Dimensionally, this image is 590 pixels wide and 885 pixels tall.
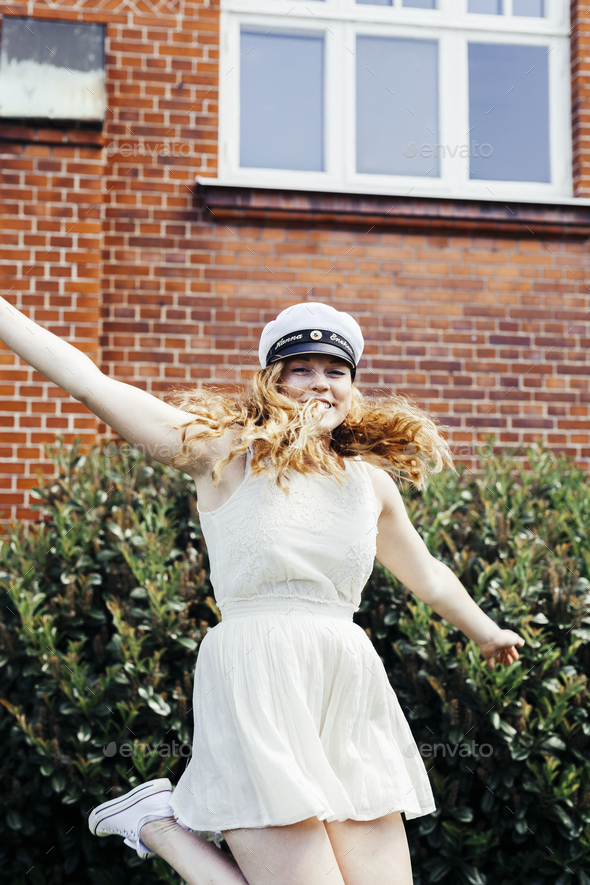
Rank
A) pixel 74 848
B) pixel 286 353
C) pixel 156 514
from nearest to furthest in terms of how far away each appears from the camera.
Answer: pixel 286 353
pixel 74 848
pixel 156 514

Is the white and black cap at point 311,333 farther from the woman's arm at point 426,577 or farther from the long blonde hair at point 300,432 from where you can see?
the woman's arm at point 426,577

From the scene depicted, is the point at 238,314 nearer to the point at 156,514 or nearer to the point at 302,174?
the point at 302,174

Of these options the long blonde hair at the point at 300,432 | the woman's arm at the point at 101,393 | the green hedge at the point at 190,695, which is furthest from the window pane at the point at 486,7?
the woman's arm at the point at 101,393

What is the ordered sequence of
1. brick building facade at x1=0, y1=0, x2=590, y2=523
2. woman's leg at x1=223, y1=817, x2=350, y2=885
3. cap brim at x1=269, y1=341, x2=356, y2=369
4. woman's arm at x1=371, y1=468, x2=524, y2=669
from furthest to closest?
brick building facade at x1=0, y1=0, x2=590, y2=523, woman's arm at x1=371, y1=468, x2=524, y2=669, cap brim at x1=269, y1=341, x2=356, y2=369, woman's leg at x1=223, y1=817, x2=350, y2=885

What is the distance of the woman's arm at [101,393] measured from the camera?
2.07 meters

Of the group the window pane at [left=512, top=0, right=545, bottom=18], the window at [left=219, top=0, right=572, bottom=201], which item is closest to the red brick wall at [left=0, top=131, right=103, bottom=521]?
the window at [left=219, top=0, right=572, bottom=201]

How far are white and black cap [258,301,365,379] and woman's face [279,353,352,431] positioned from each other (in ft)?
0.11

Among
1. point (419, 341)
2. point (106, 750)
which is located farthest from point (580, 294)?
point (106, 750)

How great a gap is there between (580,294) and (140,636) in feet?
12.1

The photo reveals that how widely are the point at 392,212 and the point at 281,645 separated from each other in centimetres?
385

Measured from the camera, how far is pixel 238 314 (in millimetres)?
5109

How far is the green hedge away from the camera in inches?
126

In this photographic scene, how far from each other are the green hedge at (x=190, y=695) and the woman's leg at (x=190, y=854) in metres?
1.00

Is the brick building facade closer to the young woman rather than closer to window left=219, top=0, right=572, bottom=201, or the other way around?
window left=219, top=0, right=572, bottom=201
